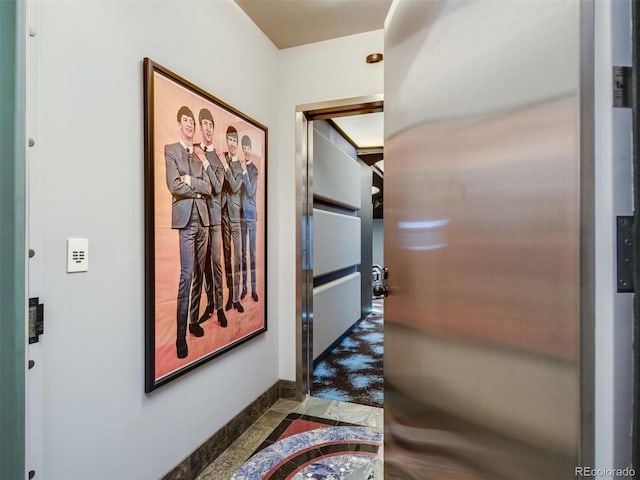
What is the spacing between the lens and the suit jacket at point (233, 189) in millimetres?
1766

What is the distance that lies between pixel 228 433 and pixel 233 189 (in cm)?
135

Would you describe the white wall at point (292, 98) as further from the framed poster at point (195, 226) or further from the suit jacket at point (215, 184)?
the suit jacket at point (215, 184)

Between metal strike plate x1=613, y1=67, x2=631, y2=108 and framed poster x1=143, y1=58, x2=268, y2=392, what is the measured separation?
1.36 m

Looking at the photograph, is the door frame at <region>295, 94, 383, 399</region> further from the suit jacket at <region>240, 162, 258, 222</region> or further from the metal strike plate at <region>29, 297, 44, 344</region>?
the metal strike plate at <region>29, 297, 44, 344</region>

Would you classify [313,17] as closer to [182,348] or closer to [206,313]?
[206,313]

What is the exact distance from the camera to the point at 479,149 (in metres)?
0.67

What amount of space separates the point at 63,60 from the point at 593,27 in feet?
A: 4.39

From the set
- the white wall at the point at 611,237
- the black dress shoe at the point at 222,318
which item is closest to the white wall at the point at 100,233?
the black dress shoe at the point at 222,318

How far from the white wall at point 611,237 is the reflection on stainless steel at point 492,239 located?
0.03m

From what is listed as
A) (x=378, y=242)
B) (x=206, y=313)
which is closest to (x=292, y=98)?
(x=206, y=313)

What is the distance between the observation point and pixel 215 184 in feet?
5.44

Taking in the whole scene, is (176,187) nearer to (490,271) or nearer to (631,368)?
(490,271)

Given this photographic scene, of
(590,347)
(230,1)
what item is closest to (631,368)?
(590,347)

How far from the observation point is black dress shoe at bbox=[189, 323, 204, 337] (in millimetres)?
1513
